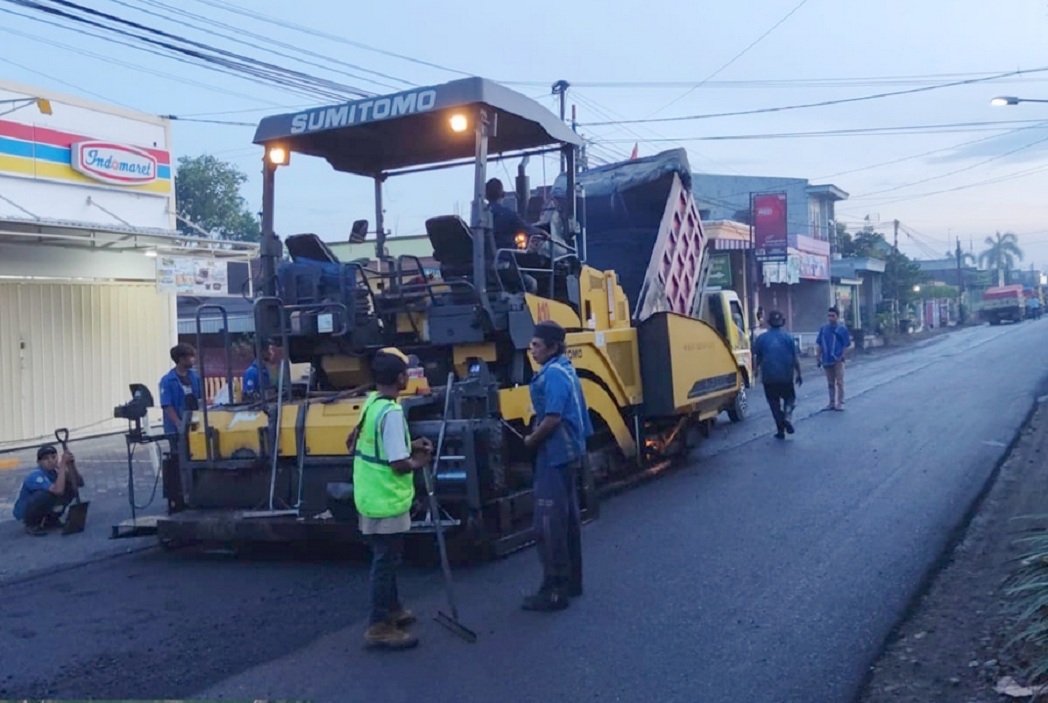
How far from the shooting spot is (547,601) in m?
6.20

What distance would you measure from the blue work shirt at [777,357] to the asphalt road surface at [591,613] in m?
3.17

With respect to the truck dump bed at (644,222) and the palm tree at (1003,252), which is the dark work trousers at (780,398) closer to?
the truck dump bed at (644,222)

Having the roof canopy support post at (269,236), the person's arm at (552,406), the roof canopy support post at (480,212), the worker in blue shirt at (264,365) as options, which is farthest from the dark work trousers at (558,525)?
the roof canopy support post at (269,236)

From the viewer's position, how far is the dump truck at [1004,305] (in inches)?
2559

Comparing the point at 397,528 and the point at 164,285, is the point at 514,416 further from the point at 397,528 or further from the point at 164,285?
the point at 164,285

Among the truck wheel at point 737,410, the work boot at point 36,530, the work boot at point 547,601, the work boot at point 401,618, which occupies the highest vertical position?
the truck wheel at point 737,410

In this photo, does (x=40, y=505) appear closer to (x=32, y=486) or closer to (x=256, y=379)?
(x=32, y=486)

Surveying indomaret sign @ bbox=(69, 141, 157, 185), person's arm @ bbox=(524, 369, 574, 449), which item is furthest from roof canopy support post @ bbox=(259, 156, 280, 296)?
indomaret sign @ bbox=(69, 141, 157, 185)

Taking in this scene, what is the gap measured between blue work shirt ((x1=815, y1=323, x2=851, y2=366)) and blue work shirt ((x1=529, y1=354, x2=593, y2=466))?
430 inches

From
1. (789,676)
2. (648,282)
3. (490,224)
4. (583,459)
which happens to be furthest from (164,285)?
(789,676)

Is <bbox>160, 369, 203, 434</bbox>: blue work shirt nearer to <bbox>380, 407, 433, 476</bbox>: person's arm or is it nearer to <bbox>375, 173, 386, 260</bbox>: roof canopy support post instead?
<bbox>375, 173, 386, 260</bbox>: roof canopy support post

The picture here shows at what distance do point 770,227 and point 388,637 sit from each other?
30.1 metres

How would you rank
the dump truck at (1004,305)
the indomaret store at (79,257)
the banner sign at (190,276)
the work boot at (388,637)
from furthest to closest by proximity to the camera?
the dump truck at (1004,305), the banner sign at (190,276), the indomaret store at (79,257), the work boot at (388,637)

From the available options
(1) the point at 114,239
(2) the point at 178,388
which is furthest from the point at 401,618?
(1) the point at 114,239
